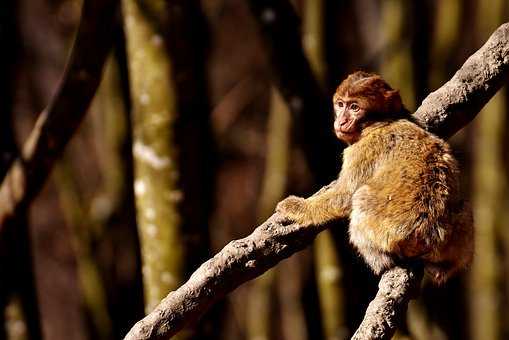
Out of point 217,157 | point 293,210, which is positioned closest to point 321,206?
point 293,210

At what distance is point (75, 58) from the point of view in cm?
450

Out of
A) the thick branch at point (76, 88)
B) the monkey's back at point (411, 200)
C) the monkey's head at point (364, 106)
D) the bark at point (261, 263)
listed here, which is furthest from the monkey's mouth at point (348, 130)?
the thick branch at point (76, 88)

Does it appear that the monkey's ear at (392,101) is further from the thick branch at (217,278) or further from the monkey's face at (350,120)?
the thick branch at (217,278)

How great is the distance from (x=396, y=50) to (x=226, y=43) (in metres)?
4.94

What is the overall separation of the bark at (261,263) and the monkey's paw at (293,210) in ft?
0.16

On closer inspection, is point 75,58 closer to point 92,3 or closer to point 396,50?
point 92,3

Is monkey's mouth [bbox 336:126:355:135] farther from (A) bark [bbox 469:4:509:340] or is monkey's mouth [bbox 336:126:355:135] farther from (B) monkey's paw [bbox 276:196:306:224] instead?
(A) bark [bbox 469:4:509:340]

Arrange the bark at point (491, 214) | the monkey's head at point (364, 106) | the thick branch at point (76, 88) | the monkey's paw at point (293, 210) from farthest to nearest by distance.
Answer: the bark at point (491, 214) → the thick branch at point (76, 88) → the monkey's head at point (364, 106) → the monkey's paw at point (293, 210)

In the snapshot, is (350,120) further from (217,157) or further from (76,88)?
(217,157)

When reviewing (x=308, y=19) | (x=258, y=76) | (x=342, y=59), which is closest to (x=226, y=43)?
(x=258, y=76)

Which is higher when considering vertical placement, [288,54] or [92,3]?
[92,3]

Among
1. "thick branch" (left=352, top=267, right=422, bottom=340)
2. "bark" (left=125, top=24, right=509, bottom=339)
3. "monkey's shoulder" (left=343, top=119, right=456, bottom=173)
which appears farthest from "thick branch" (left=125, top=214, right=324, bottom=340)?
"monkey's shoulder" (left=343, top=119, right=456, bottom=173)

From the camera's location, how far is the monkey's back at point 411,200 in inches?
143

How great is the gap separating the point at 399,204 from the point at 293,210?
1.45ft
